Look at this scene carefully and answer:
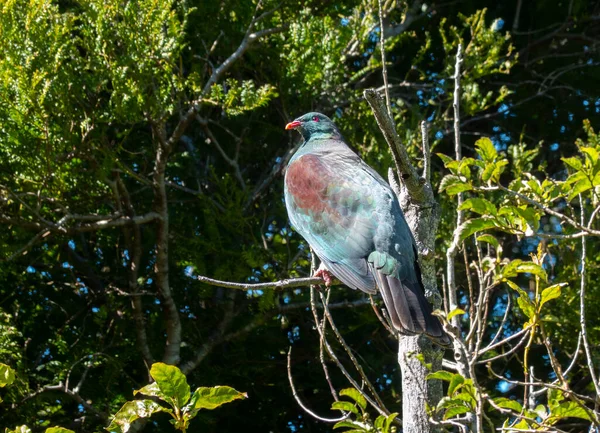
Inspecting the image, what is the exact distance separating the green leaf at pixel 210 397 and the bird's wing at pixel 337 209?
1.00 m

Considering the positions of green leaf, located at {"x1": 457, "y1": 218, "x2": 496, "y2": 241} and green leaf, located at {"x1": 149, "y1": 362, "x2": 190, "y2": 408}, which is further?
green leaf, located at {"x1": 457, "y1": 218, "x2": 496, "y2": 241}

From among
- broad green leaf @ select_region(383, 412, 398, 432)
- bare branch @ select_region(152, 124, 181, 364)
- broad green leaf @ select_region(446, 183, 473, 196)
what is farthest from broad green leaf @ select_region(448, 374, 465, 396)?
bare branch @ select_region(152, 124, 181, 364)

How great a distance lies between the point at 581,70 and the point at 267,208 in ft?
9.22

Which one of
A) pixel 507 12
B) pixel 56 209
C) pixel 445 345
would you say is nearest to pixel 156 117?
pixel 56 209

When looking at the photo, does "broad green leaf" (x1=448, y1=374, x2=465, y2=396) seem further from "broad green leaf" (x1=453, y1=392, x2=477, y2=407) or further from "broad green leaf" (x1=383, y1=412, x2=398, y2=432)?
"broad green leaf" (x1=383, y1=412, x2=398, y2=432)

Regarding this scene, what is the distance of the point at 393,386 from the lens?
16.8ft

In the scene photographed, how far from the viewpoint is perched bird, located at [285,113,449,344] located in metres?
2.89

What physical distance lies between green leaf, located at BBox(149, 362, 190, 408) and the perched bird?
80 centimetres

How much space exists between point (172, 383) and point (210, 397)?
0.42 ft

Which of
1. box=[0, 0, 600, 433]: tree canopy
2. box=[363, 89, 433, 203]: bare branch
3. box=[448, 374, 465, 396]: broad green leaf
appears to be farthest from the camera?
box=[0, 0, 600, 433]: tree canopy

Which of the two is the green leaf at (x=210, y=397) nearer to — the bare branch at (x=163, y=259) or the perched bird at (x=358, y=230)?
the perched bird at (x=358, y=230)

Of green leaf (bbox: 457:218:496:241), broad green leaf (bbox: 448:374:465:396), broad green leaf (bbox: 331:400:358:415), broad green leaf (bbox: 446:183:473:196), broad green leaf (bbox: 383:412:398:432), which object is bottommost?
broad green leaf (bbox: 383:412:398:432)

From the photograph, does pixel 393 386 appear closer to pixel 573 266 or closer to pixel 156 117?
pixel 573 266

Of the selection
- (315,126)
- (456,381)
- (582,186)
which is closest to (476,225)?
(582,186)
